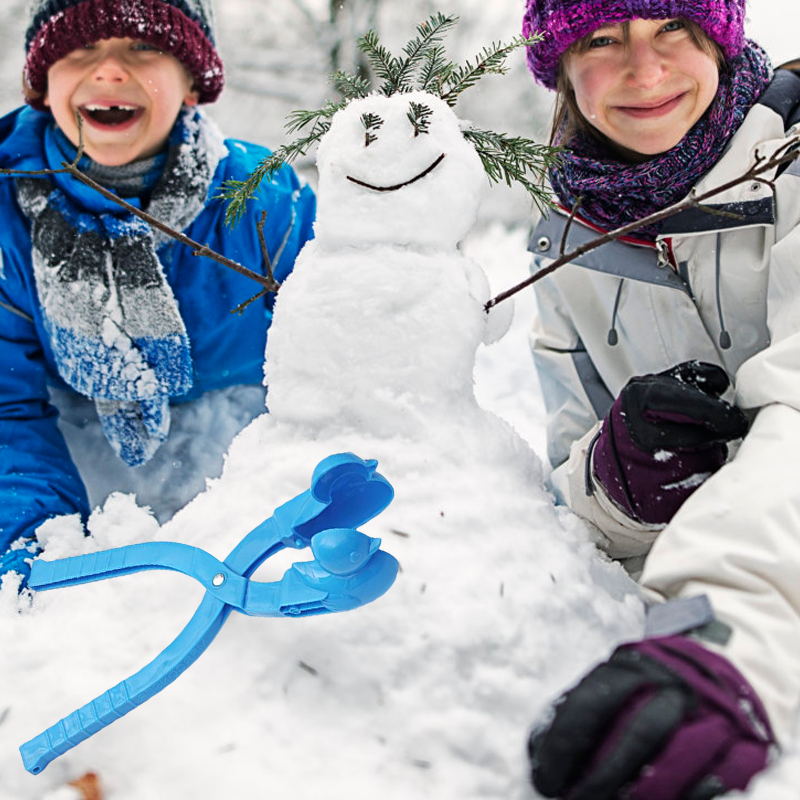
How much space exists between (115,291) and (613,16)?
4.15ft

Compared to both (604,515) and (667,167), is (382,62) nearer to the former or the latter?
(667,167)

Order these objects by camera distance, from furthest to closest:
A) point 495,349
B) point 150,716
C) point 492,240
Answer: point 492,240
point 495,349
point 150,716

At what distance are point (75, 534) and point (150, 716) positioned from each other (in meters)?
0.65

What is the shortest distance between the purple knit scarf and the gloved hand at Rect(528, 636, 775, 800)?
994mm

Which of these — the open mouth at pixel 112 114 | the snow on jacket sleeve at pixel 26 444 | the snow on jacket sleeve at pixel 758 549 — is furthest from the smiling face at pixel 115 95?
the snow on jacket sleeve at pixel 758 549

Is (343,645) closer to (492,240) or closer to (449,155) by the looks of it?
(449,155)

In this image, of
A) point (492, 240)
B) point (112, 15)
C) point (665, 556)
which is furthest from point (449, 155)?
point (492, 240)

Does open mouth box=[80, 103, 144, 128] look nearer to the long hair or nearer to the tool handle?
the long hair

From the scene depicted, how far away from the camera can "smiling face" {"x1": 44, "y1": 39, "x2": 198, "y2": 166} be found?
1790 mm

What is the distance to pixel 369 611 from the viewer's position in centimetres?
87

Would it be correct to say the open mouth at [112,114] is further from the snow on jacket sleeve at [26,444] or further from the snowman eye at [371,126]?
the snowman eye at [371,126]

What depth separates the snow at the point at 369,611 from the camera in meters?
0.76

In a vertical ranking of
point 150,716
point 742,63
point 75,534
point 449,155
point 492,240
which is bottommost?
point 492,240

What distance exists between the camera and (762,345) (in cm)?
146
